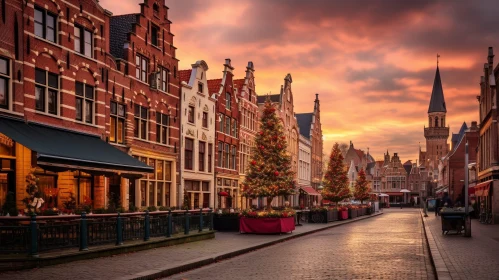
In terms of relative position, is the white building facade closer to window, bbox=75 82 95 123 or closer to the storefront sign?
window, bbox=75 82 95 123

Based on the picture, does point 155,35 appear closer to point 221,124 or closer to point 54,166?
point 221,124

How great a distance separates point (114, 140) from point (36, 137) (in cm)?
815

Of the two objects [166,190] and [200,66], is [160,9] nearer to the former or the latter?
[200,66]

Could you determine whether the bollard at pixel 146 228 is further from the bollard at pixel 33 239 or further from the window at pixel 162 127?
the window at pixel 162 127

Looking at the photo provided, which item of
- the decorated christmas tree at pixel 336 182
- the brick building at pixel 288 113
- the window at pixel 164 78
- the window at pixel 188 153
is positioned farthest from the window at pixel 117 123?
the brick building at pixel 288 113

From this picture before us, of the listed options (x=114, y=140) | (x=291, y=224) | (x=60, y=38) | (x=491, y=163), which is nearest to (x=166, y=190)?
(x=114, y=140)

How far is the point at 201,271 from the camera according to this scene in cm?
1316

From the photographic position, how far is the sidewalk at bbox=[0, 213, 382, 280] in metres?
11.4

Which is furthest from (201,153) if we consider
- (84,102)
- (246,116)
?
(84,102)

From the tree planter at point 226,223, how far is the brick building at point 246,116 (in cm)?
1621

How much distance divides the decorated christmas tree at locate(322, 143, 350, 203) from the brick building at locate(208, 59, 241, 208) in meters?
9.10

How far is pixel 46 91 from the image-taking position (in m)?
21.4

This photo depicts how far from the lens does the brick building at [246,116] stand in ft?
148

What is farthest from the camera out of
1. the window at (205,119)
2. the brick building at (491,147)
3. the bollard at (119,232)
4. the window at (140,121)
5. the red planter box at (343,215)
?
the red planter box at (343,215)
